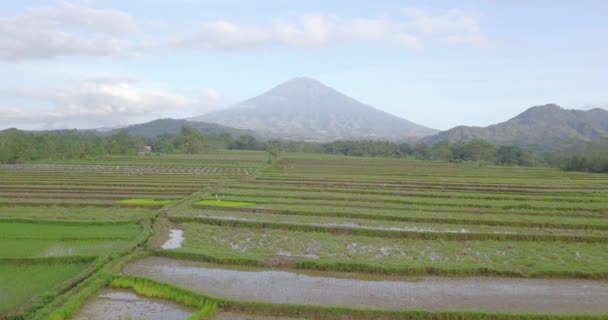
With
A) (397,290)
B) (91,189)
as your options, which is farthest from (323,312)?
(91,189)

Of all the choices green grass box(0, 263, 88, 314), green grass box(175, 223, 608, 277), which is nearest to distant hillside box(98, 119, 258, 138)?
green grass box(175, 223, 608, 277)

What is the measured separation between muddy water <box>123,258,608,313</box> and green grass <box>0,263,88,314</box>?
1.20m

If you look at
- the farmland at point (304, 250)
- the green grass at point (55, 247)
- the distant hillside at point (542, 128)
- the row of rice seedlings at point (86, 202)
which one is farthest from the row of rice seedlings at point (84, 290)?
the distant hillside at point (542, 128)

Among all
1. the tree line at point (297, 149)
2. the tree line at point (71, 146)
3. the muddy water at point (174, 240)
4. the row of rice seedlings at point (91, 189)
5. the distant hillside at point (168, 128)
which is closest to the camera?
the muddy water at point (174, 240)

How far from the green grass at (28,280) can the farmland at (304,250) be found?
0.11 ft

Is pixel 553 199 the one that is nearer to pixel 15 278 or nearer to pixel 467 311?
pixel 467 311

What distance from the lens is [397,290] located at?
839cm

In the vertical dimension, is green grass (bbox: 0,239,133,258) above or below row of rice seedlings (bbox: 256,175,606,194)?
below

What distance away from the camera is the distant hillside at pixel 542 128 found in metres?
129

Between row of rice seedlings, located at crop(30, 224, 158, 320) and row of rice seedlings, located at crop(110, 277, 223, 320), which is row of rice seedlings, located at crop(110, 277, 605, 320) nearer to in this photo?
row of rice seedlings, located at crop(110, 277, 223, 320)

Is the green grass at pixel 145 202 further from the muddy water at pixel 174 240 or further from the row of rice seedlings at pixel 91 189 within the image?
the muddy water at pixel 174 240

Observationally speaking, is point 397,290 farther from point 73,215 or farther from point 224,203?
point 73,215

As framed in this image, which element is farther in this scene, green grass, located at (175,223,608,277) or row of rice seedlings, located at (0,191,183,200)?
row of rice seedlings, located at (0,191,183,200)

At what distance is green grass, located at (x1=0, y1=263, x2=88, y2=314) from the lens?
7621 millimetres
